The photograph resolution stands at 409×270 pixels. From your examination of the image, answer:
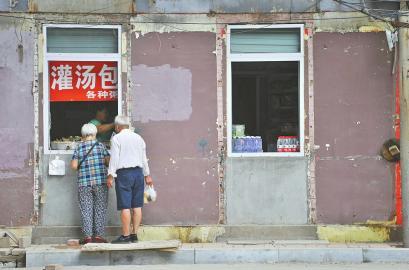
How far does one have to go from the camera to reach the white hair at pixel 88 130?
12.6 m

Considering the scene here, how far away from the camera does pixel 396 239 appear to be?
1290cm

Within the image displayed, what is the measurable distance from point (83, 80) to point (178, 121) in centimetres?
161

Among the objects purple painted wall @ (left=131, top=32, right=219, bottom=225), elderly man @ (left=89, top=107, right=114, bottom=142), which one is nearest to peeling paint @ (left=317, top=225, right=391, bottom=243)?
purple painted wall @ (left=131, top=32, right=219, bottom=225)

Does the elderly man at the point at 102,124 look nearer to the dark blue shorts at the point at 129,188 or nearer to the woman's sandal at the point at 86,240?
the dark blue shorts at the point at 129,188

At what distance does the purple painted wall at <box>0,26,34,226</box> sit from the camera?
1278cm

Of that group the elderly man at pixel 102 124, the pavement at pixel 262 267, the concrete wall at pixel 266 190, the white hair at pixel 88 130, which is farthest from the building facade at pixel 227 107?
the pavement at pixel 262 267

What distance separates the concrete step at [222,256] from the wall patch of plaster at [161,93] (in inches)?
84.9

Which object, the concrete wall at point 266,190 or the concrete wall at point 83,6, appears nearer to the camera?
the concrete wall at point 83,6

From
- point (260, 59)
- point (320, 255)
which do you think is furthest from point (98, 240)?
point (260, 59)

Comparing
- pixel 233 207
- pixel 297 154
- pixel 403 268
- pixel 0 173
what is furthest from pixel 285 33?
pixel 0 173

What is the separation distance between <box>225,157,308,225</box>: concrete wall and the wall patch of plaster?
1122 millimetres

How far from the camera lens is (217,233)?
12.9 metres

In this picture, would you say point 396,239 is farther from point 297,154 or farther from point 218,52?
point 218,52

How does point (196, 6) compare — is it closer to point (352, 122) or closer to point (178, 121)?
point (178, 121)
